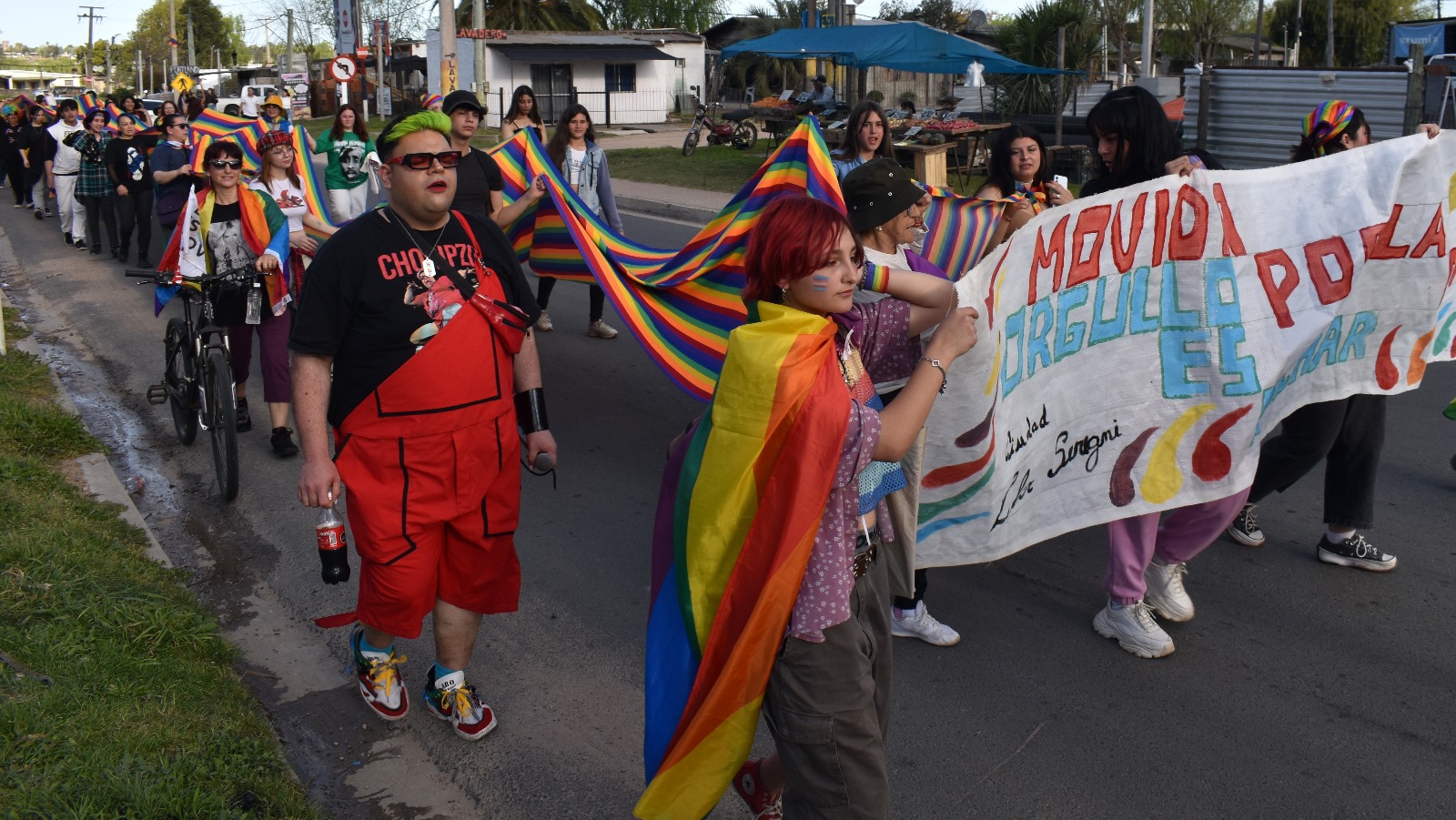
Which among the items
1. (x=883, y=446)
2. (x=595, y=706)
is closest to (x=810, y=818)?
(x=883, y=446)

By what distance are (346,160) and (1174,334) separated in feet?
23.8

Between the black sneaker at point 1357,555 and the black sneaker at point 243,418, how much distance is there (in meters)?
5.86

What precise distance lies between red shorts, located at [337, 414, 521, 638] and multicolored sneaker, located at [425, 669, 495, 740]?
0.29 metres

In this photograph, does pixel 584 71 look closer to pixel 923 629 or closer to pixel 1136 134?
pixel 1136 134

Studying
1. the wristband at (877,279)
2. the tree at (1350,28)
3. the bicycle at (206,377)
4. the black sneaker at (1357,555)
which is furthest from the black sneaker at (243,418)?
the tree at (1350,28)

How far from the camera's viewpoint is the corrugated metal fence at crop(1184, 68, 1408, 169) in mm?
16453

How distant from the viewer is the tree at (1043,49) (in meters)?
24.0

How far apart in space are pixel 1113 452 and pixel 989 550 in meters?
0.64

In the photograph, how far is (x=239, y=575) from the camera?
541cm

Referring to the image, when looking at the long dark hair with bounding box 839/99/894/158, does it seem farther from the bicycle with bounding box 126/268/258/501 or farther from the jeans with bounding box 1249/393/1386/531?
the bicycle with bounding box 126/268/258/501

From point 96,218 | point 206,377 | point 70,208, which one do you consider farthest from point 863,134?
point 70,208

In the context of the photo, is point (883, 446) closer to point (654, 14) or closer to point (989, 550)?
Result: point (989, 550)

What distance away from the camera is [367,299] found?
350cm

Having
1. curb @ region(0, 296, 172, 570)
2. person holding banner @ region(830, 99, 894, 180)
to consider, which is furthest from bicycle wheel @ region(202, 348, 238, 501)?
person holding banner @ region(830, 99, 894, 180)
